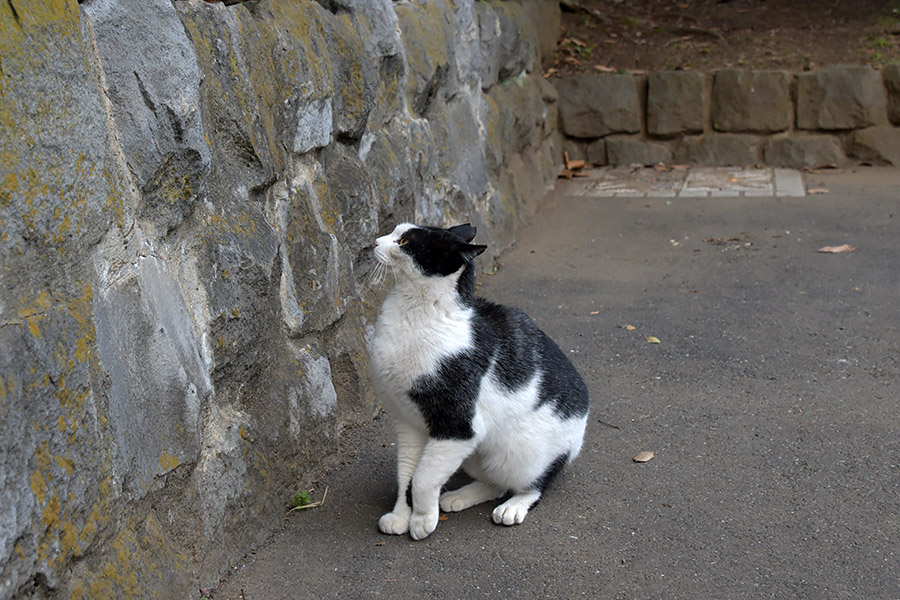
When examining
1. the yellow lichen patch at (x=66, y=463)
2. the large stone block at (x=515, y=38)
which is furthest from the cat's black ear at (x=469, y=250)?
the large stone block at (x=515, y=38)

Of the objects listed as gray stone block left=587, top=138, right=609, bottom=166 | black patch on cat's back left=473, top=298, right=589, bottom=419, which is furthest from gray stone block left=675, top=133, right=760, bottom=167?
black patch on cat's back left=473, top=298, right=589, bottom=419

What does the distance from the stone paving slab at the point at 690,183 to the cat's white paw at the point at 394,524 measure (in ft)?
17.9

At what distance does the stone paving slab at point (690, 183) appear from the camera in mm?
8008

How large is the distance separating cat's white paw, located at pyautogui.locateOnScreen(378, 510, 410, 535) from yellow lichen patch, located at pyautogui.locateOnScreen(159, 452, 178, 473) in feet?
2.84

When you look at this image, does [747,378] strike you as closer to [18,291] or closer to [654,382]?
[654,382]

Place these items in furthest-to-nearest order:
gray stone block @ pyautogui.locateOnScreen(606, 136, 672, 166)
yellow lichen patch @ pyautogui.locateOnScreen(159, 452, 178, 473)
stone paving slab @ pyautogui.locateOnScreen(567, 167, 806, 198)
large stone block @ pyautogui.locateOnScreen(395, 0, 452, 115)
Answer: gray stone block @ pyautogui.locateOnScreen(606, 136, 672, 166) < stone paving slab @ pyautogui.locateOnScreen(567, 167, 806, 198) < large stone block @ pyautogui.locateOnScreen(395, 0, 452, 115) < yellow lichen patch @ pyautogui.locateOnScreen(159, 452, 178, 473)

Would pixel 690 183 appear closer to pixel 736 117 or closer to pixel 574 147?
pixel 736 117

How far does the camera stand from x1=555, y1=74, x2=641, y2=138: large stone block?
28.8 ft

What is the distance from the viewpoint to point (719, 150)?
28.8 feet

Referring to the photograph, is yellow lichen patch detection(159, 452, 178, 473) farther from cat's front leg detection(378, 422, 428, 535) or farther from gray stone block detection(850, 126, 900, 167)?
gray stone block detection(850, 126, 900, 167)

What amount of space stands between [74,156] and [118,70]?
365mm

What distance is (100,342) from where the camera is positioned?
2.28 m

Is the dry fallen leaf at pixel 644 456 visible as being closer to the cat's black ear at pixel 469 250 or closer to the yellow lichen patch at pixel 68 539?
the cat's black ear at pixel 469 250

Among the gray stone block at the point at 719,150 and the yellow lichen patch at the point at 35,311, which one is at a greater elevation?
the yellow lichen patch at the point at 35,311
